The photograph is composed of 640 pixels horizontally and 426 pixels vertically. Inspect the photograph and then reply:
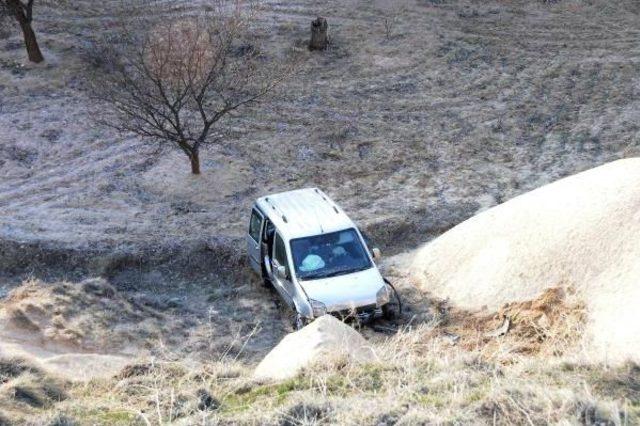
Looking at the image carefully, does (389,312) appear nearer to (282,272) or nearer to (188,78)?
(282,272)

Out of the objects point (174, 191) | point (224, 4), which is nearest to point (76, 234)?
point (174, 191)

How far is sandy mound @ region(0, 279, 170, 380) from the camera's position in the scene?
977cm

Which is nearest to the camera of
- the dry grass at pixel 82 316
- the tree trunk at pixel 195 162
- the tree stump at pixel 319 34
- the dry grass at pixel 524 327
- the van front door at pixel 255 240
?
the dry grass at pixel 524 327

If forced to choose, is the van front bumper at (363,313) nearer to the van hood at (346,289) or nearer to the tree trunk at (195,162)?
the van hood at (346,289)

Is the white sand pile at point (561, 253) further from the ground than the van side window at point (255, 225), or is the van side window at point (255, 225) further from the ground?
the white sand pile at point (561, 253)

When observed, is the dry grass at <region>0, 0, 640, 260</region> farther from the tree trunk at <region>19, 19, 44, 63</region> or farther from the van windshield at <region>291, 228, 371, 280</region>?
the van windshield at <region>291, 228, 371, 280</region>

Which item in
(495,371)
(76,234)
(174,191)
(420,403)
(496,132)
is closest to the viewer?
(420,403)

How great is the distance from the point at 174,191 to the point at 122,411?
932 centimetres

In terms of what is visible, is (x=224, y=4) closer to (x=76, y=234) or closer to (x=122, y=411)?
(x=76, y=234)

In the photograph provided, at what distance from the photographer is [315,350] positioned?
28.2ft

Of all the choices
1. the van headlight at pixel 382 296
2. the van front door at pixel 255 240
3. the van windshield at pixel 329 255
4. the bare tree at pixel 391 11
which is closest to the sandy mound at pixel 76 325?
the van front door at pixel 255 240

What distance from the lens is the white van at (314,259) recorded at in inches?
435

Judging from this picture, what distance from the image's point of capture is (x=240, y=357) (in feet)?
35.8

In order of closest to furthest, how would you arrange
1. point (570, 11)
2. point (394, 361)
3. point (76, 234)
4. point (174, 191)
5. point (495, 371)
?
point (495, 371)
point (394, 361)
point (76, 234)
point (174, 191)
point (570, 11)
